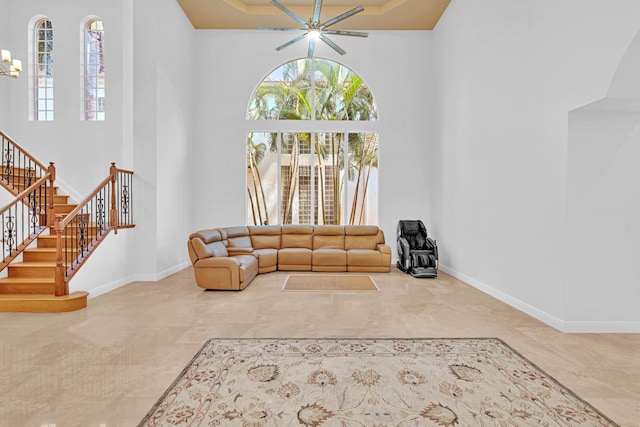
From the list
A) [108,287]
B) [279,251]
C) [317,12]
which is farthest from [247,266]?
[317,12]

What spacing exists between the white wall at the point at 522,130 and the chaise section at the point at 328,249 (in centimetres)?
228

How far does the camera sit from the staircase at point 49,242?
15.4ft

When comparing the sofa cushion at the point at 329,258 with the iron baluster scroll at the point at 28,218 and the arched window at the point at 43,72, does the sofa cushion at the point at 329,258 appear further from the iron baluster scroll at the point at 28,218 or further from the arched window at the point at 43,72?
the arched window at the point at 43,72

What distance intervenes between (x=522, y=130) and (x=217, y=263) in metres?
4.82

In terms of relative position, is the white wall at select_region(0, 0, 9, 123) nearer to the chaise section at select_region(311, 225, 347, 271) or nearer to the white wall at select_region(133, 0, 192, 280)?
the white wall at select_region(133, 0, 192, 280)

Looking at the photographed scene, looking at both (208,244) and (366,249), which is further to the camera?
(366,249)

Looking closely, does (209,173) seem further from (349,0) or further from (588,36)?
(588,36)

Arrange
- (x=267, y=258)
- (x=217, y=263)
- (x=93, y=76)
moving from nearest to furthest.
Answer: (x=217, y=263)
(x=267, y=258)
(x=93, y=76)

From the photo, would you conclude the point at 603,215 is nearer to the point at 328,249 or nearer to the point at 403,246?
the point at 403,246

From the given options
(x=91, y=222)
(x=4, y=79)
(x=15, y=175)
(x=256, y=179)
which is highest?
(x=4, y=79)

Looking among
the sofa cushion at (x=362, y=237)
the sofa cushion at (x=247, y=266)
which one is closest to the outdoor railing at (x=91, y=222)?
the sofa cushion at (x=247, y=266)

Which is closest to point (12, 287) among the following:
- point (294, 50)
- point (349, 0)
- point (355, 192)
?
point (355, 192)

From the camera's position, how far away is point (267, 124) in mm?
8648

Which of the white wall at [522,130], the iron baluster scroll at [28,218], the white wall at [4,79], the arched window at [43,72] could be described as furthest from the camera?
the arched window at [43,72]
